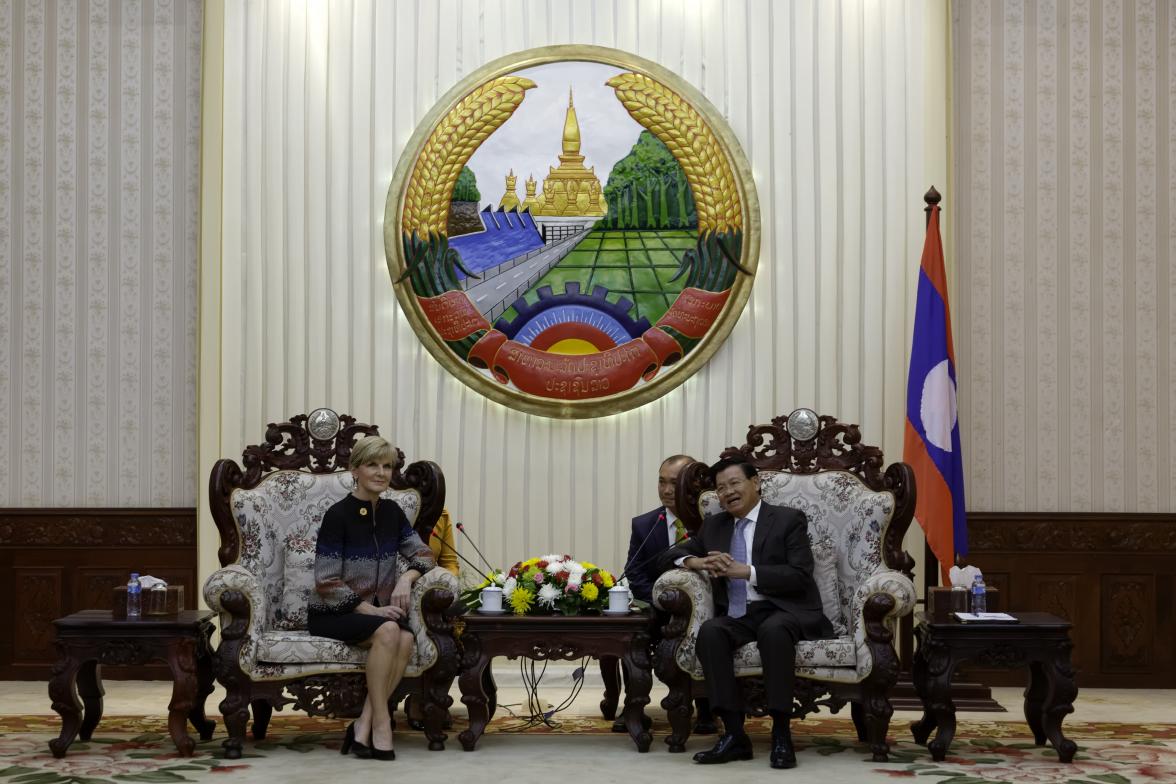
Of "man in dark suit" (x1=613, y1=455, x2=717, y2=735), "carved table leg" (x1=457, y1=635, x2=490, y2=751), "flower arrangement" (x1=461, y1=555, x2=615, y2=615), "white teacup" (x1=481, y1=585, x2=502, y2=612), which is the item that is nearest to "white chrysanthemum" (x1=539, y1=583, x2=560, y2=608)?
"flower arrangement" (x1=461, y1=555, x2=615, y2=615)

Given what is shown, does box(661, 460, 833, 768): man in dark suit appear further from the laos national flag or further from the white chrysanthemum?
the laos national flag

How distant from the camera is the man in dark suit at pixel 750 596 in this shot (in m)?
4.91

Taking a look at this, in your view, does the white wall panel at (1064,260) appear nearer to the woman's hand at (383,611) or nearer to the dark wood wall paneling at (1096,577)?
the dark wood wall paneling at (1096,577)

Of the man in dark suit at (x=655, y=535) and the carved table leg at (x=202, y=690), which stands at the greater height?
the man in dark suit at (x=655, y=535)

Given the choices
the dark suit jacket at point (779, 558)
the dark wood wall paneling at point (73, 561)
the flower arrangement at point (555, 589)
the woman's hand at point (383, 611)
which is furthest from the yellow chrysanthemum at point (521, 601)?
the dark wood wall paneling at point (73, 561)

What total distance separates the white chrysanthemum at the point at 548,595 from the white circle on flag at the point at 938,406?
2.08 meters

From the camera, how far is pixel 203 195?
6.90 metres

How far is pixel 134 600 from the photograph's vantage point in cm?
516

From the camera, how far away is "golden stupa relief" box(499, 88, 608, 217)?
22.6 feet

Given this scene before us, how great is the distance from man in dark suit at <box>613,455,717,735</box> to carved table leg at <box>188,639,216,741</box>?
5.74 ft

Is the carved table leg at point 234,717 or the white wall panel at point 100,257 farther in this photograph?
the white wall panel at point 100,257

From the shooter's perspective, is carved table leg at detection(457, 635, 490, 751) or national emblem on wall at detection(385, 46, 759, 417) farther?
national emblem on wall at detection(385, 46, 759, 417)

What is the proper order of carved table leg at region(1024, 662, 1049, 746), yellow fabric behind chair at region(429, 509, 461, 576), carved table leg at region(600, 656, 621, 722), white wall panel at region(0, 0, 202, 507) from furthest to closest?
white wall panel at region(0, 0, 202, 507) < yellow fabric behind chair at region(429, 509, 461, 576) < carved table leg at region(600, 656, 621, 722) < carved table leg at region(1024, 662, 1049, 746)

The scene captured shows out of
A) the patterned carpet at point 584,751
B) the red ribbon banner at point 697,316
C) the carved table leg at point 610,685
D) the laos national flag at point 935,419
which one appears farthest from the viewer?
the red ribbon banner at point 697,316
